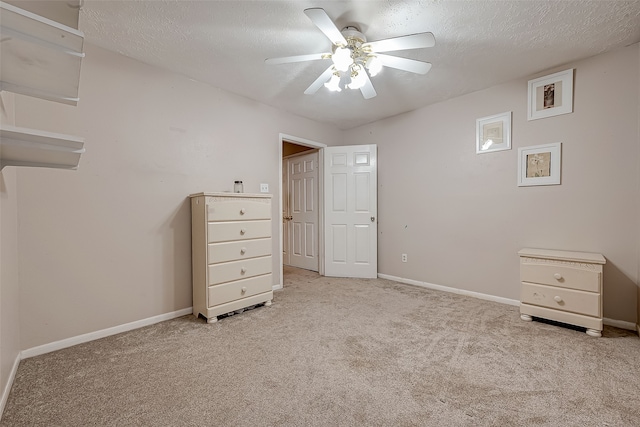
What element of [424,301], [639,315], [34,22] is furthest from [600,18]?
[34,22]

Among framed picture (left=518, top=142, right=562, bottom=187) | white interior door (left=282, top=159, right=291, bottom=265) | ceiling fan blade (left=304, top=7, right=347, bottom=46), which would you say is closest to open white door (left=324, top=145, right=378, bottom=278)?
white interior door (left=282, top=159, right=291, bottom=265)

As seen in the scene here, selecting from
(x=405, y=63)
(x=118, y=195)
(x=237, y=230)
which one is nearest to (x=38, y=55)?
(x=118, y=195)

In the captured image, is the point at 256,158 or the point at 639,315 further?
the point at 256,158

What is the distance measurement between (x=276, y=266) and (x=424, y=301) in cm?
177

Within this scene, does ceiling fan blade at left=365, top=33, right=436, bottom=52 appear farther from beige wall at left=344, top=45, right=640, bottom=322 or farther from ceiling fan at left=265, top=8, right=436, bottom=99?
beige wall at left=344, top=45, right=640, bottom=322

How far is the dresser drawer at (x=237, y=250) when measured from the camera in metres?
2.49

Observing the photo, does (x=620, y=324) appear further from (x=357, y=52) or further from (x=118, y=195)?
(x=118, y=195)

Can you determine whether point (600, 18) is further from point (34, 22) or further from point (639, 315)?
point (34, 22)

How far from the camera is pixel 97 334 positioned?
2.17 meters

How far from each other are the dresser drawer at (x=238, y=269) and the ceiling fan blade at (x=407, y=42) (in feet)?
6.91

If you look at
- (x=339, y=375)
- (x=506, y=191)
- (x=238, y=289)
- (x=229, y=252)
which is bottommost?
(x=339, y=375)

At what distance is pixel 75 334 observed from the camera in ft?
6.84

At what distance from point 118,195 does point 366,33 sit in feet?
7.69

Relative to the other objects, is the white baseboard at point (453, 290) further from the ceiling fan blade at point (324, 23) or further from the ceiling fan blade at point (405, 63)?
the ceiling fan blade at point (324, 23)
